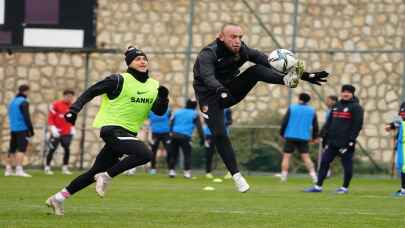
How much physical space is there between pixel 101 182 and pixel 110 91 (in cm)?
102

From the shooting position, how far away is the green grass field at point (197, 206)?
12422mm

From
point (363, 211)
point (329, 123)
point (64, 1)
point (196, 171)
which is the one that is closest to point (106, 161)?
point (363, 211)

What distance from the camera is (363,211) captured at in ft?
48.4

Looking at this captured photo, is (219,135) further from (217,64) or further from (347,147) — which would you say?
(347,147)

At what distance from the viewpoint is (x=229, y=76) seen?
45.7 feet

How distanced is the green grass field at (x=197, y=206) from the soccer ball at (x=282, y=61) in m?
1.72

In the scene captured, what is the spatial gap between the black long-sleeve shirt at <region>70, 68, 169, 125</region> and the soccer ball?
4.53ft

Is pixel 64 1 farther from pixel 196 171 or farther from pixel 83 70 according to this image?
pixel 196 171

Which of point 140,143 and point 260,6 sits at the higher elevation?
point 260,6

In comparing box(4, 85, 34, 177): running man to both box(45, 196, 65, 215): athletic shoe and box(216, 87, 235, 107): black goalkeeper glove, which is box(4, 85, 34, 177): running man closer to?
box(45, 196, 65, 215): athletic shoe

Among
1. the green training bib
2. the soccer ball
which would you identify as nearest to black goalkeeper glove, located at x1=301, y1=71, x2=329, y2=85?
the soccer ball

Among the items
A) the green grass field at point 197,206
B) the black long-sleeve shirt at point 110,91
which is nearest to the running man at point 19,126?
the green grass field at point 197,206

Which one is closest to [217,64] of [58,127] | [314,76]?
[314,76]

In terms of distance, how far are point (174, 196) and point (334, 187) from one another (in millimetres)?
5731
